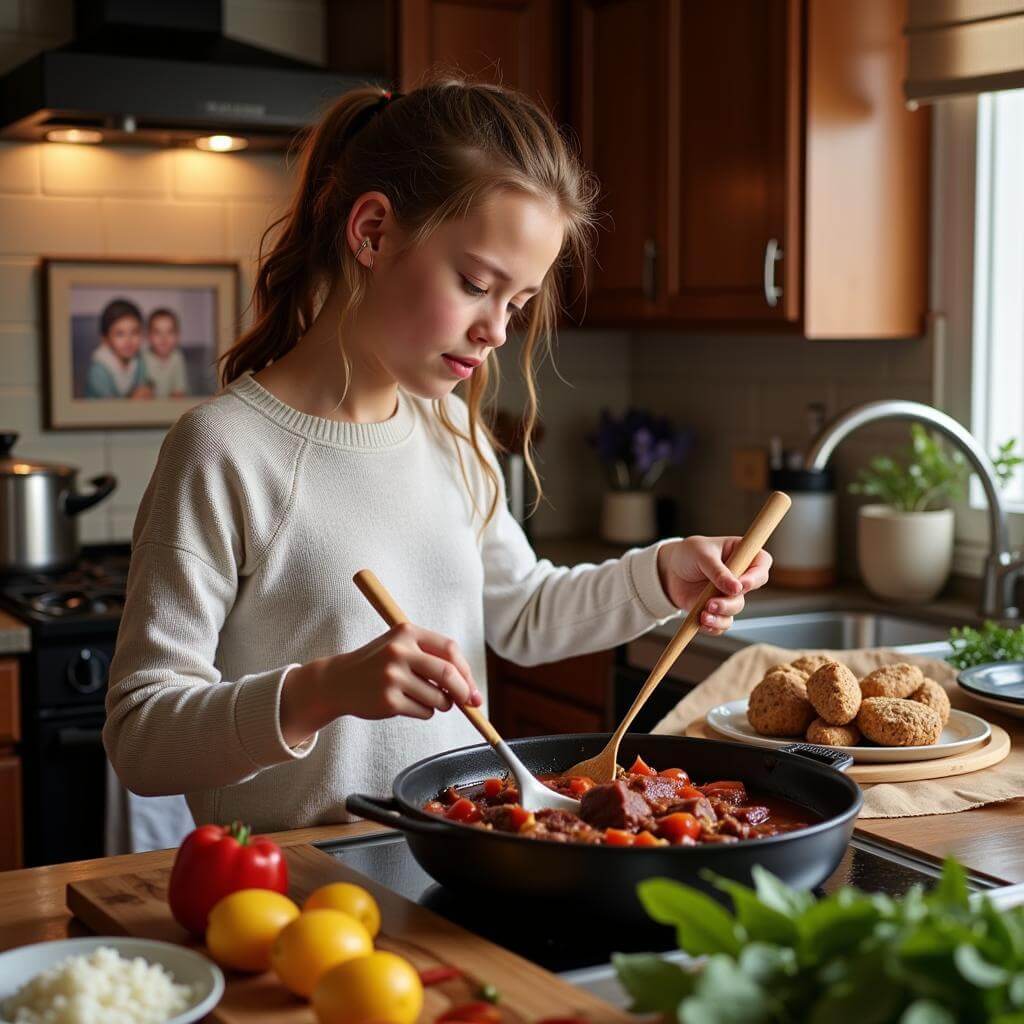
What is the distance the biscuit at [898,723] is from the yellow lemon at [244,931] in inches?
29.5

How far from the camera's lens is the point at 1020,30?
259cm

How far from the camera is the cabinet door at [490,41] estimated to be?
3.20m

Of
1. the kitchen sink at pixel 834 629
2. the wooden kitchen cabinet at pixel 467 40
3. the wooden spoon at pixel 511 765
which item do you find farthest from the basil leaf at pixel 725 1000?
the wooden kitchen cabinet at pixel 467 40

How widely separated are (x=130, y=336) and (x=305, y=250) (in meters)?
1.79

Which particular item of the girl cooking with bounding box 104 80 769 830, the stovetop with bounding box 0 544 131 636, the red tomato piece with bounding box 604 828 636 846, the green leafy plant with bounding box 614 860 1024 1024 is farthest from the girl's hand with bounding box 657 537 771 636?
the stovetop with bounding box 0 544 131 636

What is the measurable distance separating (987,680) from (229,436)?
97cm

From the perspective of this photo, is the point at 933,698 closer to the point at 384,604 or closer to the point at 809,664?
→ the point at 809,664

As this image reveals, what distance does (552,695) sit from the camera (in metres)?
3.06

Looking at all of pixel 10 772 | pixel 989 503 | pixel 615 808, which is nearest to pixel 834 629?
pixel 989 503

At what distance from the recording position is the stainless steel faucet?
2.34 m

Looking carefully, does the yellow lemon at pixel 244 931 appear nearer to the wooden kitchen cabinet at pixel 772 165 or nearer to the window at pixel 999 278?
the wooden kitchen cabinet at pixel 772 165

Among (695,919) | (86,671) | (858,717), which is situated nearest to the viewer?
(695,919)

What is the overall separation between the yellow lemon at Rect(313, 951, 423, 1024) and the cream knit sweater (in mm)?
415

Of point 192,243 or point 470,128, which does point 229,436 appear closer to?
point 470,128
